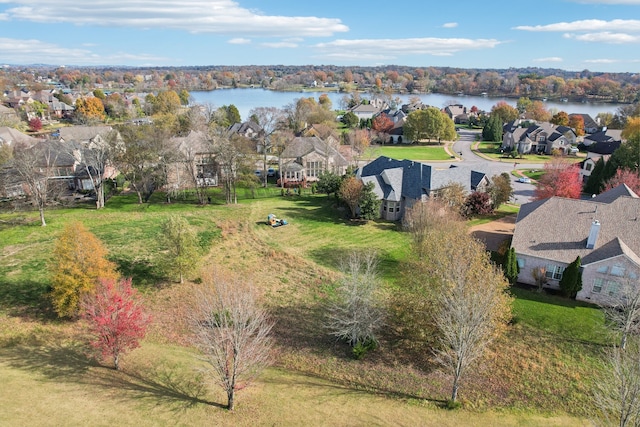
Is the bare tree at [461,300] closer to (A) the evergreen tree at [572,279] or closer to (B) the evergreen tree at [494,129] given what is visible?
(A) the evergreen tree at [572,279]

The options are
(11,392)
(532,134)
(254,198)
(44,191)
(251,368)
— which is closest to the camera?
(11,392)

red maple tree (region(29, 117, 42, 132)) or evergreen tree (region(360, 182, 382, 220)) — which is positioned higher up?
red maple tree (region(29, 117, 42, 132))

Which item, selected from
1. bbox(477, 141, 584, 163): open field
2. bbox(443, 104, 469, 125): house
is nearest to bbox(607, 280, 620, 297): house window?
bbox(477, 141, 584, 163): open field

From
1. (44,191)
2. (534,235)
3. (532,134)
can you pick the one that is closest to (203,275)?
(44,191)

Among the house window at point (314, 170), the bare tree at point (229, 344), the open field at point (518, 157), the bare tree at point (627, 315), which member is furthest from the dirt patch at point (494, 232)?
the open field at point (518, 157)

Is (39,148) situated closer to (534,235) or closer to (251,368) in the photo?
(251,368)

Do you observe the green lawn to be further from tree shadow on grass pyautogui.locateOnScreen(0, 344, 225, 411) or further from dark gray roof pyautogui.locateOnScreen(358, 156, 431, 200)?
tree shadow on grass pyautogui.locateOnScreen(0, 344, 225, 411)
